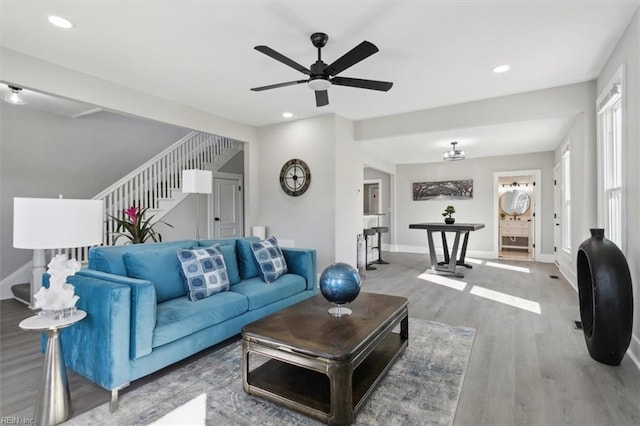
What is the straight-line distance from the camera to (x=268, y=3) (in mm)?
2367

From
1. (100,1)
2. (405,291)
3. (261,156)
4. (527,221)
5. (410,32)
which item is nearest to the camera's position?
(100,1)

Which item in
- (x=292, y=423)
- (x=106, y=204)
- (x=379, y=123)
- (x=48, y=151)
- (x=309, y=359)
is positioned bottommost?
(x=292, y=423)

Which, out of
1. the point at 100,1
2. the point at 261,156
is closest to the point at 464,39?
the point at 100,1

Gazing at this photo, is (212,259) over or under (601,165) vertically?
under

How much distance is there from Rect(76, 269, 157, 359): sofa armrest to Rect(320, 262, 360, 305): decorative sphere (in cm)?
111

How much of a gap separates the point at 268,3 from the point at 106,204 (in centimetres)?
415

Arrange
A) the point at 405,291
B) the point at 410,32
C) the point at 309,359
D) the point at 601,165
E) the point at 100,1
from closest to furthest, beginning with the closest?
the point at 309,359 → the point at 100,1 → the point at 410,32 → the point at 601,165 → the point at 405,291

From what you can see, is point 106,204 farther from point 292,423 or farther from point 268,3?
point 292,423

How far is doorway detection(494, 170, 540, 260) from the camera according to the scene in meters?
7.30

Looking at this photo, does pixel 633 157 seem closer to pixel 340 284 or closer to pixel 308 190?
pixel 340 284

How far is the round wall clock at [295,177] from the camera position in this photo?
5.23 meters

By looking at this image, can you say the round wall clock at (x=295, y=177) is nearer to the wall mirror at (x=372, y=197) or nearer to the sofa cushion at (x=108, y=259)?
the sofa cushion at (x=108, y=259)

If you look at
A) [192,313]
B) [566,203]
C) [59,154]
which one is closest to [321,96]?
[192,313]

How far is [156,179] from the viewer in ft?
18.1
